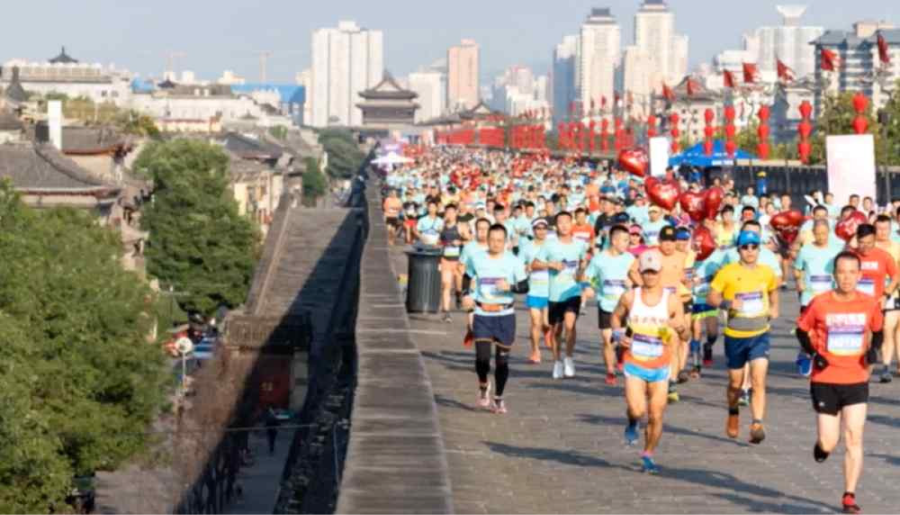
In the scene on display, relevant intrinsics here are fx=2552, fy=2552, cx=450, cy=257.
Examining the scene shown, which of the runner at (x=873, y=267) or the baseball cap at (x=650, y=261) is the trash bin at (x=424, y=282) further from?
the baseball cap at (x=650, y=261)

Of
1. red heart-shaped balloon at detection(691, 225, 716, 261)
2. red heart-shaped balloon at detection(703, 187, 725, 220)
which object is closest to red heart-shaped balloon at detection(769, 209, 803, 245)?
red heart-shaped balloon at detection(703, 187, 725, 220)

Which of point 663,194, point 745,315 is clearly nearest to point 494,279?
point 745,315

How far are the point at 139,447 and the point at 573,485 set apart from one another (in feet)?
99.0

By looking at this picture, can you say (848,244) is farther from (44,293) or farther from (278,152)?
(278,152)

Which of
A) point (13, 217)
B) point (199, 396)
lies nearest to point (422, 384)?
point (13, 217)

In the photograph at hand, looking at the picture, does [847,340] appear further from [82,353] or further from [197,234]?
[197,234]

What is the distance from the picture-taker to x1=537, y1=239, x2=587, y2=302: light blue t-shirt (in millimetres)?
21031

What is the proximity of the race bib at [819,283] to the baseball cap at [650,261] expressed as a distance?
17.2 feet

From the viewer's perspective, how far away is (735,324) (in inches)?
637

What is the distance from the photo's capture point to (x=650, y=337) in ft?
47.7

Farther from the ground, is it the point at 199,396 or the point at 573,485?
the point at 573,485

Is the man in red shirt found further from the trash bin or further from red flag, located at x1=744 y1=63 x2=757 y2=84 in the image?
red flag, located at x1=744 y1=63 x2=757 y2=84

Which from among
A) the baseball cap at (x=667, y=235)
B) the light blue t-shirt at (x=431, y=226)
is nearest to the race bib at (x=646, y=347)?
the baseball cap at (x=667, y=235)

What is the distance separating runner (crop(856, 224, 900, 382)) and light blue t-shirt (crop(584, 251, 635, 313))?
1715 mm
